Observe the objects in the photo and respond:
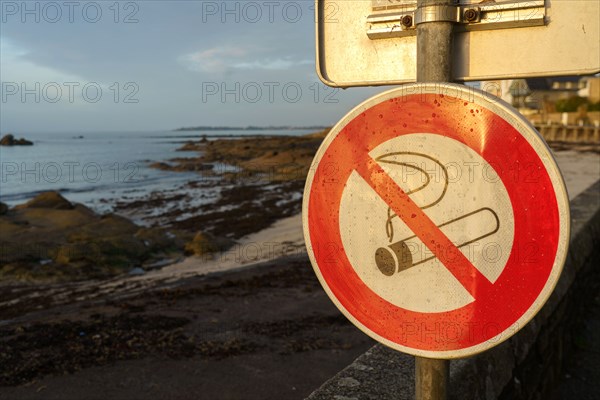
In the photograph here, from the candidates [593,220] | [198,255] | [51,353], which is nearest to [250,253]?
[198,255]

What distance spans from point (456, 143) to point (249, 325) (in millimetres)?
6532

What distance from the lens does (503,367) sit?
7.43 feet

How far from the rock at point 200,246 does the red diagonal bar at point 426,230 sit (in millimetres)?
11908

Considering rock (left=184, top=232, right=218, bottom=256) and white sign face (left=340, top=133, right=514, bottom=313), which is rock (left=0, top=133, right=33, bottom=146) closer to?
rock (left=184, top=232, right=218, bottom=256)

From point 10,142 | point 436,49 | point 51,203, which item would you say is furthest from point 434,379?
point 10,142

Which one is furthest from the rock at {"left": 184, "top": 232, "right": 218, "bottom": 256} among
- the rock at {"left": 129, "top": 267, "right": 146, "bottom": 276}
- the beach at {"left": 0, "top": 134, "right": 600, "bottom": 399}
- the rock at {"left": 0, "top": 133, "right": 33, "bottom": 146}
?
the rock at {"left": 0, "top": 133, "right": 33, "bottom": 146}

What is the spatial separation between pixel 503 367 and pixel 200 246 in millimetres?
11296

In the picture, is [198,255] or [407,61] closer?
[407,61]

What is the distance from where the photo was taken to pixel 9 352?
6.65 metres

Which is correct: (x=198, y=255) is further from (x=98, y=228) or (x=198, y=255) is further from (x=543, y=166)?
(x=543, y=166)

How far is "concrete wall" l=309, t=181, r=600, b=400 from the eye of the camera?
6.29 feet

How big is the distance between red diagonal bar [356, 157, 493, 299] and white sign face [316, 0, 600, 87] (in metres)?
0.28

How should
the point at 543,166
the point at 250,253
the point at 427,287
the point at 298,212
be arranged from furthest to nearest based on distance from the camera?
the point at 298,212 → the point at 250,253 → the point at 427,287 → the point at 543,166

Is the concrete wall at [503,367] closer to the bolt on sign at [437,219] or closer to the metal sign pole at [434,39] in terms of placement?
the bolt on sign at [437,219]
